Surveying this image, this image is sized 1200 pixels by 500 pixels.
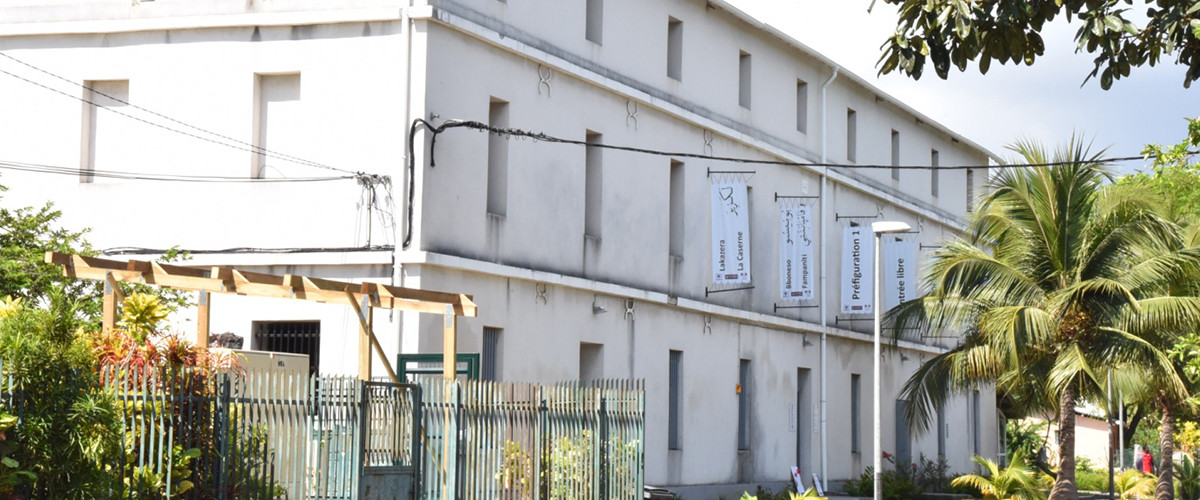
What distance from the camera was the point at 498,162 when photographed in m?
24.0

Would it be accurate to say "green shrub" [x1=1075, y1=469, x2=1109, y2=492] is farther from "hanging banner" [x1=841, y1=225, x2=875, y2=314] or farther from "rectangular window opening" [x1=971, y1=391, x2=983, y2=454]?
"hanging banner" [x1=841, y1=225, x2=875, y2=314]

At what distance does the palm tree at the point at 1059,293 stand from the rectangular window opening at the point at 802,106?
648 cm

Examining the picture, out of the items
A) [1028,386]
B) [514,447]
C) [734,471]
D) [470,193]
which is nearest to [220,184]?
[470,193]

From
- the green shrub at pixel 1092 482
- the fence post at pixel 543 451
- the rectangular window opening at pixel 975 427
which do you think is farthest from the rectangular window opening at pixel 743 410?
the green shrub at pixel 1092 482

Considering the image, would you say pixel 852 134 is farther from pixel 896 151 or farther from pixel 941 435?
pixel 941 435

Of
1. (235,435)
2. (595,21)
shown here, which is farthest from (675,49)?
(235,435)

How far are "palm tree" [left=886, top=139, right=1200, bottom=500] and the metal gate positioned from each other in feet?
43.0

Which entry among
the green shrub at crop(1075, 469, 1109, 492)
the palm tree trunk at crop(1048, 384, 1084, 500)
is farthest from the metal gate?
the green shrub at crop(1075, 469, 1109, 492)

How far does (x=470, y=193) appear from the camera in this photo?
75.4 ft

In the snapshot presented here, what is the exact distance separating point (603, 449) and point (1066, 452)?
1114 cm

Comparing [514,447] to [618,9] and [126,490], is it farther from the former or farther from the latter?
[618,9]

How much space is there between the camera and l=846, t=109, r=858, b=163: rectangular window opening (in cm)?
3756

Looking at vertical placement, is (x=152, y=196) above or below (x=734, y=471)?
above

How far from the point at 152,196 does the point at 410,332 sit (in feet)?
15.7
